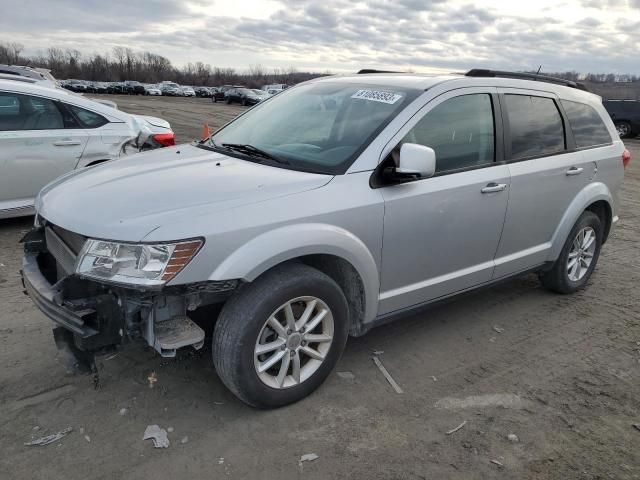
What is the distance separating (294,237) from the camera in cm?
276

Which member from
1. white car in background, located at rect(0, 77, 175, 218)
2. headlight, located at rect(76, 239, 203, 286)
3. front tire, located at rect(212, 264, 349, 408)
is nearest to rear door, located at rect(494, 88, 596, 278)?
front tire, located at rect(212, 264, 349, 408)

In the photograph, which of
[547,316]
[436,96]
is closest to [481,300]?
[547,316]

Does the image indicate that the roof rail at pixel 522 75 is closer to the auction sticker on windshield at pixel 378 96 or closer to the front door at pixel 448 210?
the front door at pixel 448 210

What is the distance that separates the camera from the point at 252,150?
3510 millimetres

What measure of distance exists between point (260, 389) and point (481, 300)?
8.40 feet

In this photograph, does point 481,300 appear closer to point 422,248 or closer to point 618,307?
point 618,307

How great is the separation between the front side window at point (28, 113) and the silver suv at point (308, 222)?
111 inches

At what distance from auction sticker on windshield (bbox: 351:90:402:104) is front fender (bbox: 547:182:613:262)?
6.41 ft

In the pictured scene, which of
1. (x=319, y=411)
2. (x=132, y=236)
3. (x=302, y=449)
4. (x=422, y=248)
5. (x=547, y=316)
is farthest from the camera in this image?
(x=547, y=316)

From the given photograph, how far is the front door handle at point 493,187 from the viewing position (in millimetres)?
3656

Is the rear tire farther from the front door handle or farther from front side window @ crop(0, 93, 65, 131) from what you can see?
front side window @ crop(0, 93, 65, 131)

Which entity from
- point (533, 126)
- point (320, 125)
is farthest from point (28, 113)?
point (533, 126)

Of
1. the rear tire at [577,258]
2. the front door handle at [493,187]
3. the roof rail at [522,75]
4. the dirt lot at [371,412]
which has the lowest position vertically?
the dirt lot at [371,412]

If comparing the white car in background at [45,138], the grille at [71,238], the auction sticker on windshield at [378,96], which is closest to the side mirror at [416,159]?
the auction sticker on windshield at [378,96]
